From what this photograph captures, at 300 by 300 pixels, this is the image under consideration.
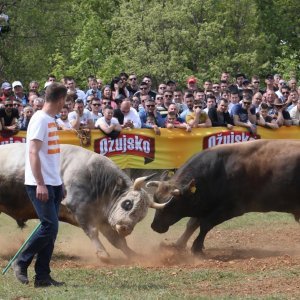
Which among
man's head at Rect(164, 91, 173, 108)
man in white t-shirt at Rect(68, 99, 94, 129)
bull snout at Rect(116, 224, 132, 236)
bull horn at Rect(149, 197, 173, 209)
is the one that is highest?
man's head at Rect(164, 91, 173, 108)

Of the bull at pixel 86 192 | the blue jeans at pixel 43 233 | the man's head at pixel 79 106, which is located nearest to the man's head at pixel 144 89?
the man's head at pixel 79 106

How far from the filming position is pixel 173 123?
17141 mm

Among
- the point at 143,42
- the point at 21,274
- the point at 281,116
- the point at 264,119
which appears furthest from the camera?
the point at 143,42

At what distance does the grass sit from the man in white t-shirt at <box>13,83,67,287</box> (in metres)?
0.24

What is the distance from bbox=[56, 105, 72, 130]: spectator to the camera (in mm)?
15992

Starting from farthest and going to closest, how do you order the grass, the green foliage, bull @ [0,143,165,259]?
the green foliage → bull @ [0,143,165,259] → the grass

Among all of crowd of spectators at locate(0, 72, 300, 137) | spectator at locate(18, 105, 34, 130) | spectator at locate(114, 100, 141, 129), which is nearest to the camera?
spectator at locate(18, 105, 34, 130)

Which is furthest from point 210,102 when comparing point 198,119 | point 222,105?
point 198,119

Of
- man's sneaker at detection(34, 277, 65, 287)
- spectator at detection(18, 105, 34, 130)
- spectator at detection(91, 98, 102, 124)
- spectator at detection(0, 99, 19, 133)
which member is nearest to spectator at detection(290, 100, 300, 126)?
spectator at detection(91, 98, 102, 124)

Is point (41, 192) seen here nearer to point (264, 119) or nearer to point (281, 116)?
point (264, 119)

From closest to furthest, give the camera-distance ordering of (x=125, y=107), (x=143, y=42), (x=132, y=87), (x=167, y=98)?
(x=125, y=107)
(x=167, y=98)
(x=132, y=87)
(x=143, y=42)

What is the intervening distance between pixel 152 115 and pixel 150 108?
0.19 m

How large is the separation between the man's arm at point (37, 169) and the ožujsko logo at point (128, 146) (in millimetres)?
7572

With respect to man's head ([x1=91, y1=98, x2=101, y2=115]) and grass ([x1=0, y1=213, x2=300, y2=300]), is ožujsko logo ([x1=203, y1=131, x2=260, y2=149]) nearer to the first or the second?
man's head ([x1=91, y1=98, x2=101, y2=115])
